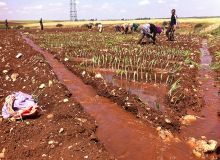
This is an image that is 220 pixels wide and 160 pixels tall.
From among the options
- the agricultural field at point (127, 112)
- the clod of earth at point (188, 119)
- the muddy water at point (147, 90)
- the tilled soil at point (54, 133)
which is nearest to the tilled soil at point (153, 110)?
the agricultural field at point (127, 112)

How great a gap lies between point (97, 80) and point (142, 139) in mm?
3595

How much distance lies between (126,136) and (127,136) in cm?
2

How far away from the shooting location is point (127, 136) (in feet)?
18.2

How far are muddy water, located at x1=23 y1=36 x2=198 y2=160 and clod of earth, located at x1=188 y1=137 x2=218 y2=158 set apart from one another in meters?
0.12

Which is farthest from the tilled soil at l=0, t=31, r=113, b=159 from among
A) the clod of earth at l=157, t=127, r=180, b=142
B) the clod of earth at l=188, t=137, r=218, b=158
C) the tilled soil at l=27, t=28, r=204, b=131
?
the clod of earth at l=188, t=137, r=218, b=158

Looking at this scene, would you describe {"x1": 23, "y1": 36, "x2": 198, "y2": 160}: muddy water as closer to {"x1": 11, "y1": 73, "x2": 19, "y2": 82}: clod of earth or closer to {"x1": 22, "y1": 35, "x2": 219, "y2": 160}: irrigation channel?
{"x1": 22, "y1": 35, "x2": 219, "y2": 160}: irrigation channel

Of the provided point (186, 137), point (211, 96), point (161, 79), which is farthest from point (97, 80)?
point (186, 137)

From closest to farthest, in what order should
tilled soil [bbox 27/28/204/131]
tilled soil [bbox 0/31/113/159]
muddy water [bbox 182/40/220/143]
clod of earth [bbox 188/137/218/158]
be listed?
tilled soil [bbox 0/31/113/159] < clod of earth [bbox 188/137/218/158] < muddy water [bbox 182/40/220/143] < tilled soil [bbox 27/28/204/131]

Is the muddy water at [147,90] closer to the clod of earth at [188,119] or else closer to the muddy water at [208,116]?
the clod of earth at [188,119]

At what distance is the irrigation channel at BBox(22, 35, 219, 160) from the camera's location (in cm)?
488

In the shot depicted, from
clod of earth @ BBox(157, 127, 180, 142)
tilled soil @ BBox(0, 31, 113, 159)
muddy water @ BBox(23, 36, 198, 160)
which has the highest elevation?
tilled soil @ BBox(0, 31, 113, 159)

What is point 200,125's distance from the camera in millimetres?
5973

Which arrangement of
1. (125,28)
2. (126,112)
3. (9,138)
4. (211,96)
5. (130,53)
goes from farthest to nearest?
1. (125,28)
2. (130,53)
3. (211,96)
4. (126,112)
5. (9,138)

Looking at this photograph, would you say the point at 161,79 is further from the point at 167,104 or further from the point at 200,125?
the point at 200,125
